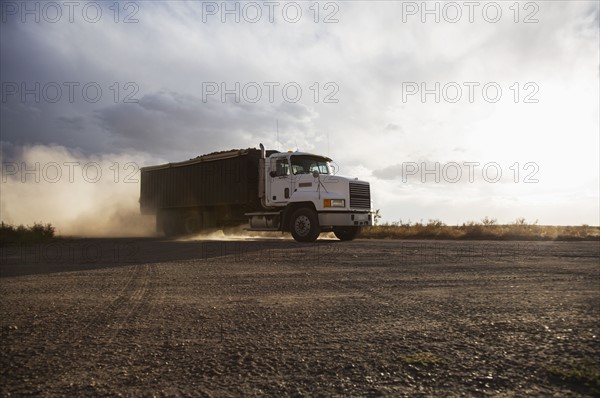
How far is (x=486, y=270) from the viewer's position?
7.01m

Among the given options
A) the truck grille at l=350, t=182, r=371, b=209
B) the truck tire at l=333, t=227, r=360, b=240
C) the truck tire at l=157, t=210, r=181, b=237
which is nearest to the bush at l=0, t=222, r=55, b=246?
the truck tire at l=157, t=210, r=181, b=237

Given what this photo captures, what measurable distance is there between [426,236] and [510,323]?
59.8 ft

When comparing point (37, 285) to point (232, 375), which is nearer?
point (232, 375)

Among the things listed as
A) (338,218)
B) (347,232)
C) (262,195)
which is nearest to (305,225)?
(338,218)

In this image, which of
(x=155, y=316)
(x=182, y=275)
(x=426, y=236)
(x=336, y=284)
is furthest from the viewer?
(x=426, y=236)

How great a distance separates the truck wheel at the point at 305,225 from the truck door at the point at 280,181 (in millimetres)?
951

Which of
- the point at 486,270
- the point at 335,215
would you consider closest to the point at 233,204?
the point at 335,215

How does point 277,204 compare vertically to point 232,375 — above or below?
above

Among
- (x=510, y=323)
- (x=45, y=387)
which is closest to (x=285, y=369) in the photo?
(x=45, y=387)

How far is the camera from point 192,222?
19.5 m

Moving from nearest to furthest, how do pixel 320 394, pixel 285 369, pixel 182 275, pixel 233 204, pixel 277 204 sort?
1. pixel 320 394
2. pixel 285 369
3. pixel 182 275
4. pixel 277 204
5. pixel 233 204

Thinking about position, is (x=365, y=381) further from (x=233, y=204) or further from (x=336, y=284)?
(x=233, y=204)

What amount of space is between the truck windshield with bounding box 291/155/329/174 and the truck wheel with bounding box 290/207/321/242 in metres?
1.58

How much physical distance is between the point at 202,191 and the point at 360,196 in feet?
24.1
